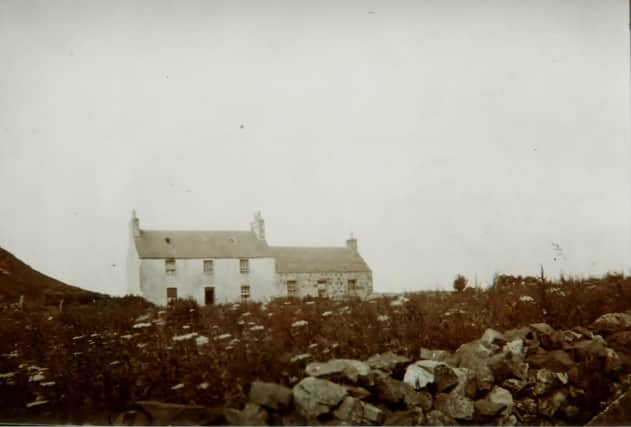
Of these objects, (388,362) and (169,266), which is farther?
(169,266)

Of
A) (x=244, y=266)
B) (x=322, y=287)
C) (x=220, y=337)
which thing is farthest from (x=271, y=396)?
(x=244, y=266)

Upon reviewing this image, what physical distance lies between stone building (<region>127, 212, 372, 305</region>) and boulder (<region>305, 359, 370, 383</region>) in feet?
4.71

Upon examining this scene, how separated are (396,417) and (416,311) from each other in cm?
133

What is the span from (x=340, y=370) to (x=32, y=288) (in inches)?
166

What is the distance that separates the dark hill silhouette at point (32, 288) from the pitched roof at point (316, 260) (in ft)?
8.77

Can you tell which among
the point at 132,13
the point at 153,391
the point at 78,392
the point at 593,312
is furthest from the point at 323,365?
the point at 132,13

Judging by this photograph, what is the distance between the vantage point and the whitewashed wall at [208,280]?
6.94 meters

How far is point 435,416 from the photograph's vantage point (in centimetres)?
405

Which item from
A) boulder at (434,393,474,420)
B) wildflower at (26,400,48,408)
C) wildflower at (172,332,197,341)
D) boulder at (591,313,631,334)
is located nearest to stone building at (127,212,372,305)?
wildflower at (172,332,197,341)

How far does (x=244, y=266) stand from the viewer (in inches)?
311

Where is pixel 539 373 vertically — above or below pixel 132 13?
below

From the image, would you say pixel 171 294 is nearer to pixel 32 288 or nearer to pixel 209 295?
pixel 209 295

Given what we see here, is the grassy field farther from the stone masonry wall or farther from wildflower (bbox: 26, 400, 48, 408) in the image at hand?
the stone masonry wall

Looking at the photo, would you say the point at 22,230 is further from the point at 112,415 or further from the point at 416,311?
the point at 416,311
